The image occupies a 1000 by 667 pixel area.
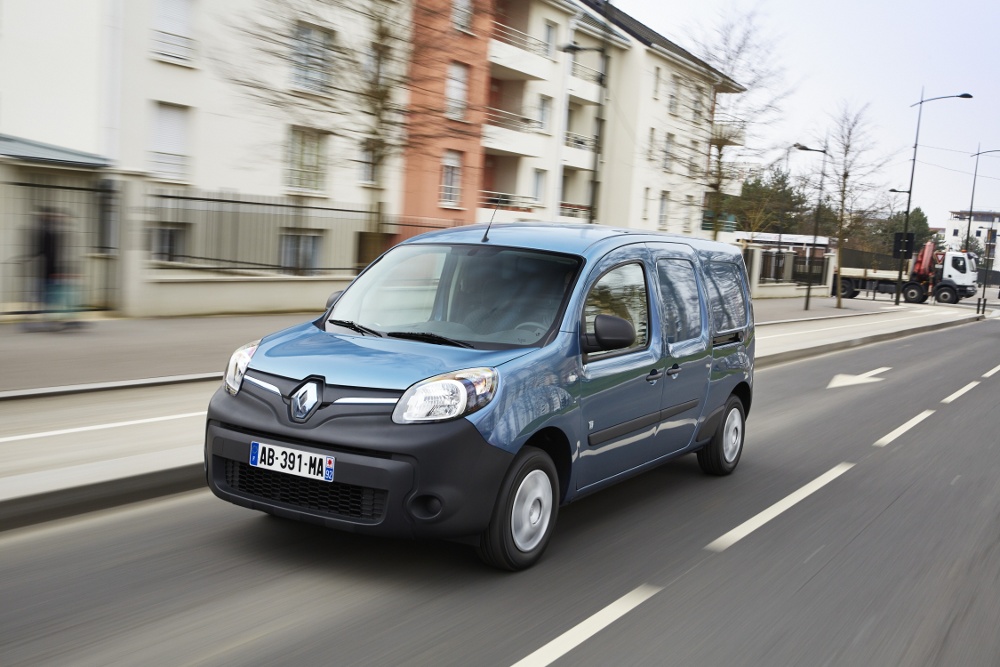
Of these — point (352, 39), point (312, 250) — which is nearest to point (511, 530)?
point (352, 39)

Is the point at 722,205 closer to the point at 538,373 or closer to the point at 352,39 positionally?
the point at 352,39

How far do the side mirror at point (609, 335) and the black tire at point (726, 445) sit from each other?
2.30 m

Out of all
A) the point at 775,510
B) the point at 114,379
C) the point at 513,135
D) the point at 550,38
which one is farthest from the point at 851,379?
the point at 550,38

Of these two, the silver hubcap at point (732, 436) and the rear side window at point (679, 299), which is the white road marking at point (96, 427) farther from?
the silver hubcap at point (732, 436)

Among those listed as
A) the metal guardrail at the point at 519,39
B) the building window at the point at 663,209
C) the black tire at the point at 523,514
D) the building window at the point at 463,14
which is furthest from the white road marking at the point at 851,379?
the building window at the point at 663,209

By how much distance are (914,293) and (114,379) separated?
5063cm

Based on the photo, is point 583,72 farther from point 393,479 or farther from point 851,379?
point 393,479

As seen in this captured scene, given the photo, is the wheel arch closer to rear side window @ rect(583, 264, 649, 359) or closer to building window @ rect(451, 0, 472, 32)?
rear side window @ rect(583, 264, 649, 359)

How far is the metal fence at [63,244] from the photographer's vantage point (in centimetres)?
1310

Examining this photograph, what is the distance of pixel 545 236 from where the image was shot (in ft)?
19.2

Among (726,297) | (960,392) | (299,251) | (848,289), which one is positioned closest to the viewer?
(726,297)

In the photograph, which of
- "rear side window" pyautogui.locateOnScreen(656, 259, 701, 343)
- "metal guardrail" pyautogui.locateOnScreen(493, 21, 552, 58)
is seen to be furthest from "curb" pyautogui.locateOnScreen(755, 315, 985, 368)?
"metal guardrail" pyautogui.locateOnScreen(493, 21, 552, 58)

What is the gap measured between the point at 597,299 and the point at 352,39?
32.2 ft

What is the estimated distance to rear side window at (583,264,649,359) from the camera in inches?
216
